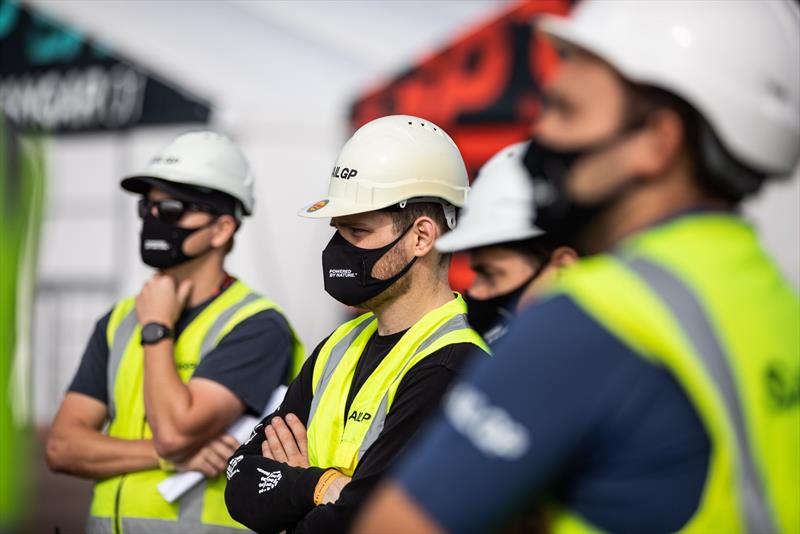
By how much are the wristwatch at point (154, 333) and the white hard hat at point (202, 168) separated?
24.3 inches

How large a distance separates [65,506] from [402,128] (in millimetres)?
6664

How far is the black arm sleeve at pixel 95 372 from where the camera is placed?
3662 millimetres

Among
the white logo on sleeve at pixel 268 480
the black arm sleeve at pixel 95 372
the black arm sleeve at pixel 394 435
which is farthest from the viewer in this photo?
the black arm sleeve at pixel 95 372

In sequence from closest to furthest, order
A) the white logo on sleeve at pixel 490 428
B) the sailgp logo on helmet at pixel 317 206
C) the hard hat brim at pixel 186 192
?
1. the white logo on sleeve at pixel 490 428
2. the sailgp logo on helmet at pixel 317 206
3. the hard hat brim at pixel 186 192

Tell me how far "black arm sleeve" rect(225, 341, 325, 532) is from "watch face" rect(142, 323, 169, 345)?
2.43ft

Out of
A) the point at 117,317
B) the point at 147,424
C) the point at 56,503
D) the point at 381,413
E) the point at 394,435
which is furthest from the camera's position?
the point at 56,503

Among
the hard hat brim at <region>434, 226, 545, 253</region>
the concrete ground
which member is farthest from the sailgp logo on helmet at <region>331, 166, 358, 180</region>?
the concrete ground

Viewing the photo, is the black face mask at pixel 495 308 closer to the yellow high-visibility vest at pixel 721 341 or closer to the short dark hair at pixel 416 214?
the short dark hair at pixel 416 214

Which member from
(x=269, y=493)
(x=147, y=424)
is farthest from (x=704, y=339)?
(x=147, y=424)

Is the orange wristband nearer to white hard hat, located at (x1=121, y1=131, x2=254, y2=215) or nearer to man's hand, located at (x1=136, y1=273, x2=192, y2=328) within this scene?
man's hand, located at (x1=136, y1=273, x2=192, y2=328)

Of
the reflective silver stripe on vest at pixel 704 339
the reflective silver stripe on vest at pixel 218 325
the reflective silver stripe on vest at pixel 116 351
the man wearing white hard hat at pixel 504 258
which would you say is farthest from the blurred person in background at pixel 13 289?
the reflective silver stripe on vest at pixel 704 339

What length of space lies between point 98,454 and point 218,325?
620 millimetres

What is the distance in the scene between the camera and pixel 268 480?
2.63 m

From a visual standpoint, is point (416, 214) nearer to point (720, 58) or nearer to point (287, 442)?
point (287, 442)
